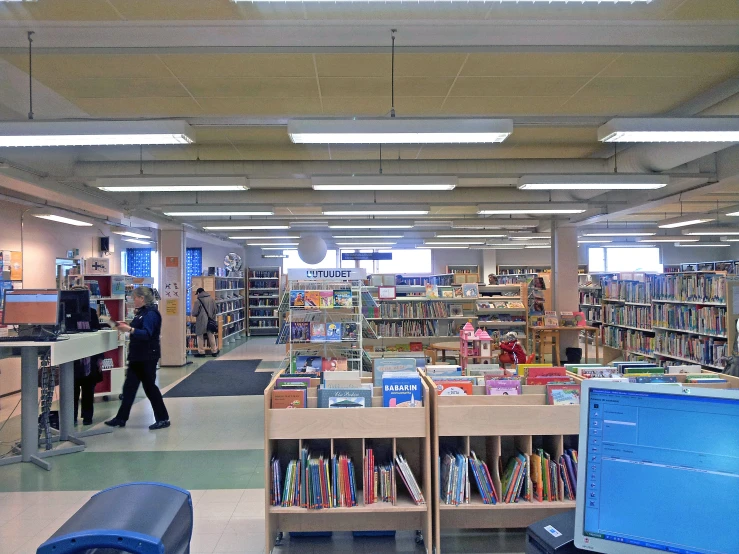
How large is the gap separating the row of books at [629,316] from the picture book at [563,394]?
6.73 m

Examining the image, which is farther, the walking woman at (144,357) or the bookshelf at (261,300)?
the bookshelf at (261,300)

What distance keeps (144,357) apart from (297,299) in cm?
200

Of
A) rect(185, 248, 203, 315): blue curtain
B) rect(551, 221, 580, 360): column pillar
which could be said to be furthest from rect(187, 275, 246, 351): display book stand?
rect(551, 221, 580, 360): column pillar

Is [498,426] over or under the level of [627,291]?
under

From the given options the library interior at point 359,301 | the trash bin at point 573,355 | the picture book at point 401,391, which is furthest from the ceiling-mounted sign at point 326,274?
the trash bin at point 573,355

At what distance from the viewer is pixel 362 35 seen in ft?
11.2

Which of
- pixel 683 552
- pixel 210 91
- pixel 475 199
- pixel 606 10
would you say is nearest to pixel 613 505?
pixel 683 552

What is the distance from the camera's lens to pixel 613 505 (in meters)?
1.44

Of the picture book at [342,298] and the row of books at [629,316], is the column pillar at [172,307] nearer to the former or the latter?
the picture book at [342,298]

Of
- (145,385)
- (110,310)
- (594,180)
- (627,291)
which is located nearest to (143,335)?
(145,385)

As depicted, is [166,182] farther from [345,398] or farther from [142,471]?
[345,398]

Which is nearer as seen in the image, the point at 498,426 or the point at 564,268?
the point at 498,426

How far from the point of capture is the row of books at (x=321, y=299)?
590cm

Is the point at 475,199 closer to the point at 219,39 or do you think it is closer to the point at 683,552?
the point at 219,39
